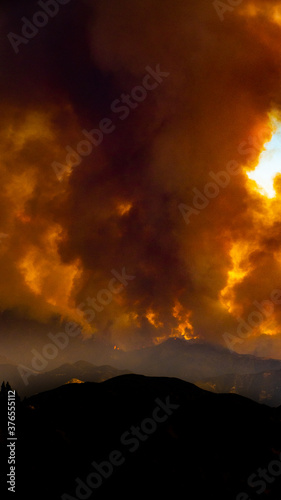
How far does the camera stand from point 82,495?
5872 centimetres

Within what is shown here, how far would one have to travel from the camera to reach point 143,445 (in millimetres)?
67188

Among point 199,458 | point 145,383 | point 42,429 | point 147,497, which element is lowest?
point 147,497

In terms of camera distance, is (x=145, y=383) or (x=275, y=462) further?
(x=145, y=383)

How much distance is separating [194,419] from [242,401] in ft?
45.5

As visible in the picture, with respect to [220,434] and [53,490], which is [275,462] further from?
[53,490]

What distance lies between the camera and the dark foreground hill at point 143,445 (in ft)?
199

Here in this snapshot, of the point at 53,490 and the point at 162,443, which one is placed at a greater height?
the point at 162,443

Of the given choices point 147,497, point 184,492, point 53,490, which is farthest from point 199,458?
point 53,490

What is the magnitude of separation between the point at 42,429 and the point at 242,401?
4334 centimetres

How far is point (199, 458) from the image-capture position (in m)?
65.6

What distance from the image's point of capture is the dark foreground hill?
6053cm

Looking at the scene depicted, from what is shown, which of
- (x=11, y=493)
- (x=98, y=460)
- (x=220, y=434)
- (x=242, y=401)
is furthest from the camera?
(x=242, y=401)

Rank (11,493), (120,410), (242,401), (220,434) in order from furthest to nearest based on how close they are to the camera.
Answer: (242,401) < (120,410) < (220,434) < (11,493)

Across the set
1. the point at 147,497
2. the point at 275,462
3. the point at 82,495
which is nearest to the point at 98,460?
the point at 82,495
